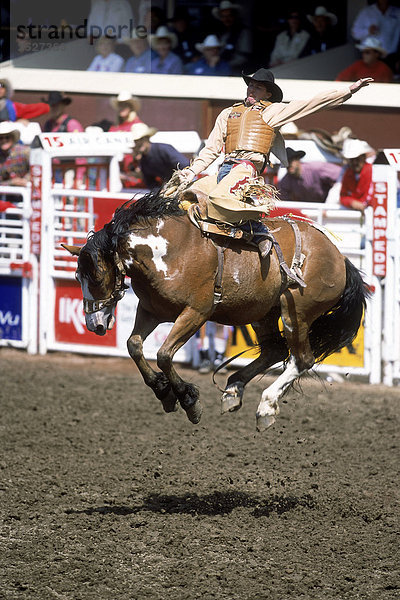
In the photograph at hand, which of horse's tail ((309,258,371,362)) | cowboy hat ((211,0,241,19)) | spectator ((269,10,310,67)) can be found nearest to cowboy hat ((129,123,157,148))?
spectator ((269,10,310,67))

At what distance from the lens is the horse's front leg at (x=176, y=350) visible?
5.19m

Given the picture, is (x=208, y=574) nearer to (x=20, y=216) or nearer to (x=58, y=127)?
(x=20, y=216)

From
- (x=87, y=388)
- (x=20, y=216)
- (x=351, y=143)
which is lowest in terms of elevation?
(x=87, y=388)

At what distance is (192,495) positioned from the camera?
19.2ft

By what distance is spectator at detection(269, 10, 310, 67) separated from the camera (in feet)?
39.7

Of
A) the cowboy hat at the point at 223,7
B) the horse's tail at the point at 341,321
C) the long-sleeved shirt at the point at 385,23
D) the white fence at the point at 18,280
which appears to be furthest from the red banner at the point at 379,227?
the cowboy hat at the point at 223,7

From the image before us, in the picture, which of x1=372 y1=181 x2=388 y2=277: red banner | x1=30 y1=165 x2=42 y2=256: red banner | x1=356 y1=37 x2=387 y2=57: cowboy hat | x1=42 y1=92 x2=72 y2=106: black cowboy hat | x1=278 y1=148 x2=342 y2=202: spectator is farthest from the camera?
x1=42 y1=92 x2=72 y2=106: black cowboy hat

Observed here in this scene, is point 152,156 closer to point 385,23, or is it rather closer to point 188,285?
point 385,23

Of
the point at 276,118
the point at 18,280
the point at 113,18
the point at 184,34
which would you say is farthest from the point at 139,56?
the point at 276,118

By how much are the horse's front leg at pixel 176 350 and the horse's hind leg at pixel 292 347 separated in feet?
1.48

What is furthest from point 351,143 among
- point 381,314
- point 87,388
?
point 87,388

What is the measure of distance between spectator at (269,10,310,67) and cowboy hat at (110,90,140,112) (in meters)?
2.31

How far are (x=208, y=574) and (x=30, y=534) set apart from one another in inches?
42.5

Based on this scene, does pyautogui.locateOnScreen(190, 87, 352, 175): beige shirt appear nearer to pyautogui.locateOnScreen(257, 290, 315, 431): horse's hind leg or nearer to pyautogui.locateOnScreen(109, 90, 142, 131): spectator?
pyautogui.locateOnScreen(257, 290, 315, 431): horse's hind leg
